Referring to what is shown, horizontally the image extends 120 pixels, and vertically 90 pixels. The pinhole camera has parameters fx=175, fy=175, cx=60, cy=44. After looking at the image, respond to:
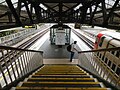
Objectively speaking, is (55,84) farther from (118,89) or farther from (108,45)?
(108,45)

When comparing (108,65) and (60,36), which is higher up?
(60,36)

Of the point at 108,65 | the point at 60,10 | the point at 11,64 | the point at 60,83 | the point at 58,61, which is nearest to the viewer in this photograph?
the point at 60,83

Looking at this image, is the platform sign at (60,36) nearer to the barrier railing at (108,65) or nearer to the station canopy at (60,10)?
the station canopy at (60,10)

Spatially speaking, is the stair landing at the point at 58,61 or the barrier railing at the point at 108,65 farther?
the stair landing at the point at 58,61

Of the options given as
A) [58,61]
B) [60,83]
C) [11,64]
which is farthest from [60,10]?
[60,83]

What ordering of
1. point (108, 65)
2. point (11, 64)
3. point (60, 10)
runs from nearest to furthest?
point (11, 64) → point (108, 65) → point (60, 10)

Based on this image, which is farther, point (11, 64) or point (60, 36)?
point (60, 36)

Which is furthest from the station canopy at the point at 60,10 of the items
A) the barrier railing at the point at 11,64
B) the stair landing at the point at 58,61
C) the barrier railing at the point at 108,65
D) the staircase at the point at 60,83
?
Result: the stair landing at the point at 58,61

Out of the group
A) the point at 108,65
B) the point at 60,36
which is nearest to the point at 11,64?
the point at 108,65

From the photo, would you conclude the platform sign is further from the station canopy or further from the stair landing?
the stair landing

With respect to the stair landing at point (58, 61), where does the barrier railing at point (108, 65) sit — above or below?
above

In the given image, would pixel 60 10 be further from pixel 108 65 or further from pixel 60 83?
pixel 60 83

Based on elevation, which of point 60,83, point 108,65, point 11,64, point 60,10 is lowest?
point 108,65

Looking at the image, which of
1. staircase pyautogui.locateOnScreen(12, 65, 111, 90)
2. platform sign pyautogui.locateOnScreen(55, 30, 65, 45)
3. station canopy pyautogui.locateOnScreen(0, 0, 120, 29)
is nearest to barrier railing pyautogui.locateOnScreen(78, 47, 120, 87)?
staircase pyautogui.locateOnScreen(12, 65, 111, 90)
